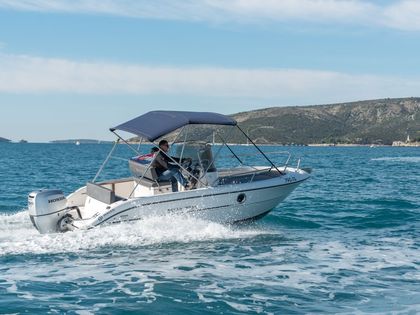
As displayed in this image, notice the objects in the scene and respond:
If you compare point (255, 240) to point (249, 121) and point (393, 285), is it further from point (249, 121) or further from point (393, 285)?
point (249, 121)

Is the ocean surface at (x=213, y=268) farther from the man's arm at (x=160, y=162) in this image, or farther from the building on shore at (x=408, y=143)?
the building on shore at (x=408, y=143)

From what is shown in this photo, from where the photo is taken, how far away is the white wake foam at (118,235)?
38.3 ft

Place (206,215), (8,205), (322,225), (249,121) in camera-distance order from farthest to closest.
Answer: (249,121), (8,205), (322,225), (206,215)

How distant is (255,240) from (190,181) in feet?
7.06

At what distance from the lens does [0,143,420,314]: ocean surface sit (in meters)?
8.58

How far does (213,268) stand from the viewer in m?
10.6

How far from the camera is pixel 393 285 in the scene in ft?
32.2

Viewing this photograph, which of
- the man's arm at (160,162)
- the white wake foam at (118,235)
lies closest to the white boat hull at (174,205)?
the white wake foam at (118,235)

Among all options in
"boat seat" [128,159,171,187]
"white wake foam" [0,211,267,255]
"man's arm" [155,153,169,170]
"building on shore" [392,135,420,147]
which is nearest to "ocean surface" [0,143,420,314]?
"white wake foam" [0,211,267,255]

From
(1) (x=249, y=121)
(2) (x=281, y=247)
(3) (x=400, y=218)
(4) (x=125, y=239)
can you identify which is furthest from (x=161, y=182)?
(1) (x=249, y=121)

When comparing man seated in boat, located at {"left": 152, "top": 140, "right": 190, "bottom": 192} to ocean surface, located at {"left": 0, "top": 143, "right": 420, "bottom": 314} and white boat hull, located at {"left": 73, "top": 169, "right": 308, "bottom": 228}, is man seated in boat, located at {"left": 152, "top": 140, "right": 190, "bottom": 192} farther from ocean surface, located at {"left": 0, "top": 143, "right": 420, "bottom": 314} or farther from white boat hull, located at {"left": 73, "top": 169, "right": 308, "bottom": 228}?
ocean surface, located at {"left": 0, "top": 143, "right": 420, "bottom": 314}

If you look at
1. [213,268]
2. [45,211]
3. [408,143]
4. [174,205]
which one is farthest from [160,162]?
[408,143]

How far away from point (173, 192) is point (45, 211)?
2878mm

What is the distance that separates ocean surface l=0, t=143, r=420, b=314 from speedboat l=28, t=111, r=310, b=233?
309 mm
